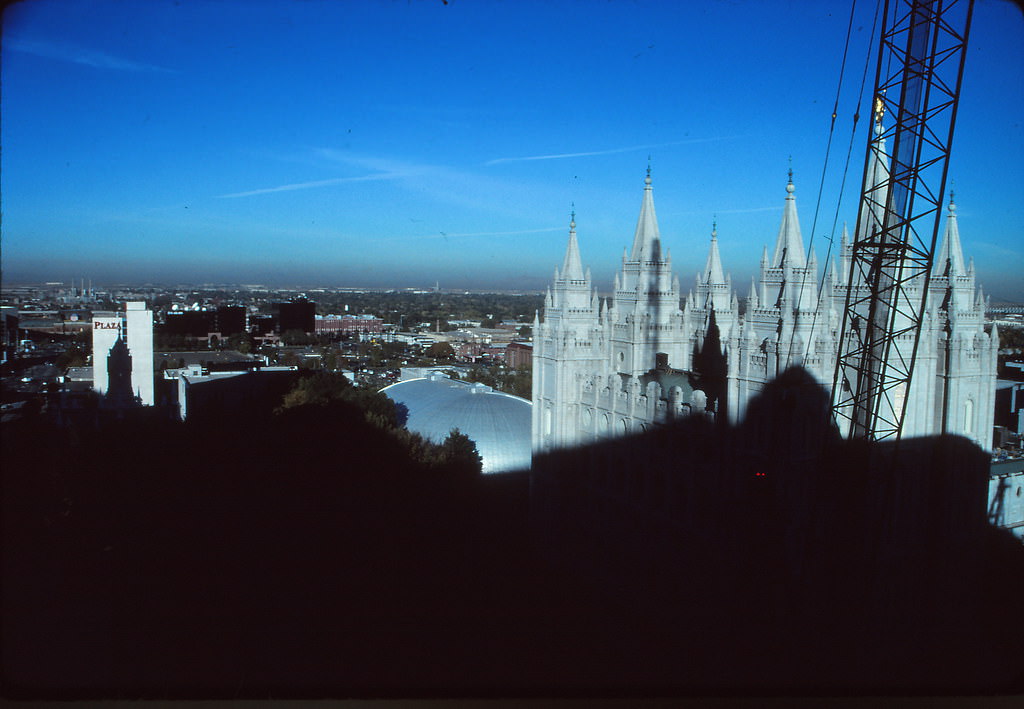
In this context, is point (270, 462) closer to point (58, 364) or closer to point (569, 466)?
point (58, 364)

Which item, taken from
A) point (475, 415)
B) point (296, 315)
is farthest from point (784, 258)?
point (296, 315)

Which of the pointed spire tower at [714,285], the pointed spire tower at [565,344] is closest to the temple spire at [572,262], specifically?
the pointed spire tower at [565,344]

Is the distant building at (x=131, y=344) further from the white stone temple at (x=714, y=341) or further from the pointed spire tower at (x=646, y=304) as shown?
the pointed spire tower at (x=646, y=304)

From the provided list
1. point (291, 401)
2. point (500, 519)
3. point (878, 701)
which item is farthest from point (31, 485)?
point (878, 701)

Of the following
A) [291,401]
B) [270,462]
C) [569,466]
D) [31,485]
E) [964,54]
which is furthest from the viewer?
→ [291,401]

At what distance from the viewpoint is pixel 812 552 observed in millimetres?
8422

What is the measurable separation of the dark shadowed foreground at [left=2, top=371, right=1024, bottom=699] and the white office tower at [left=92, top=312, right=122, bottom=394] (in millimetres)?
801

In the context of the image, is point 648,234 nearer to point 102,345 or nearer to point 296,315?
point 296,315

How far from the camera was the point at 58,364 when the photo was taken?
9.36 meters

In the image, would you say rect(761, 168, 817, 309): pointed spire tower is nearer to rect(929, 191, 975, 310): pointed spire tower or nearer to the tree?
rect(929, 191, 975, 310): pointed spire tower

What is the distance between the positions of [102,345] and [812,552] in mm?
10433

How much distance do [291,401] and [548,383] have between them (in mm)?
5140

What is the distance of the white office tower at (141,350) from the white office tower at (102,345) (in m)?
0.46

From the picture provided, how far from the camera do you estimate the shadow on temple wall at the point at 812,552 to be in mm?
8297
